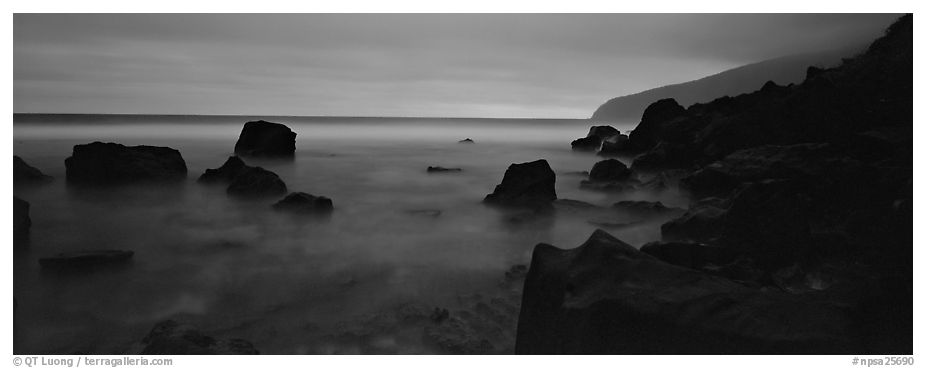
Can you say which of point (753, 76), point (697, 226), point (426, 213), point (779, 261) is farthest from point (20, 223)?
point (753, 76)

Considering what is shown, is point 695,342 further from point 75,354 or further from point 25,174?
point 25,174

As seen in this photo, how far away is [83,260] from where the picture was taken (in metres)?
5.05

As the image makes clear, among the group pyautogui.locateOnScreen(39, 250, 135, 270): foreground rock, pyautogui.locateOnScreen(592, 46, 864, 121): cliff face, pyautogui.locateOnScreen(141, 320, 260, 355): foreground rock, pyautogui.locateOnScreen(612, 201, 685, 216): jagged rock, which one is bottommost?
pyautogui.locateOnScreen(141, 320, 260, 355): foreground rock

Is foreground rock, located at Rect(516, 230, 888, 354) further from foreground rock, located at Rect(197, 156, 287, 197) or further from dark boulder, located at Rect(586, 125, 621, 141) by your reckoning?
dark boulder, located at Rect(586, 125, 621, 141)

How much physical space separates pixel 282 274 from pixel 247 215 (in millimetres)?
2725

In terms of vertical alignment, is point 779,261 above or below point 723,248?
below

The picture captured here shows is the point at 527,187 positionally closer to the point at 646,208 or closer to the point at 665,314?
the point at 646,208

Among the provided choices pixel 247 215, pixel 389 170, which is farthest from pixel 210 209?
pixel 389 170

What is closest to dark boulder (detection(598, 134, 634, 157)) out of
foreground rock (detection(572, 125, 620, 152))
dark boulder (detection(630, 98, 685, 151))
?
dark boulder (detection(630, 98, 685, 151))

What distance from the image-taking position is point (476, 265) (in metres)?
5.46

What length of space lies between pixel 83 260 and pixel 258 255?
163cm

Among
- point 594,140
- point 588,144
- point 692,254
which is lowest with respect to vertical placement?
point 692,254

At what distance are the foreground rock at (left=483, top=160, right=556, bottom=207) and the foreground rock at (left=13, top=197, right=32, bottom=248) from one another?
20.2ft

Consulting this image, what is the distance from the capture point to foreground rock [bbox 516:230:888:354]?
2.67 metres
